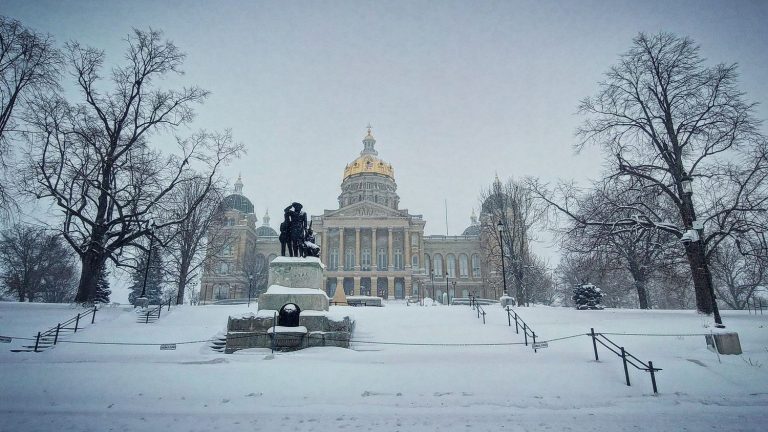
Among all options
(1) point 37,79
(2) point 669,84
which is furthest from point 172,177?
(2) point 669,84

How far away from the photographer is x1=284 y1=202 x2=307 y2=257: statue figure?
566 inches

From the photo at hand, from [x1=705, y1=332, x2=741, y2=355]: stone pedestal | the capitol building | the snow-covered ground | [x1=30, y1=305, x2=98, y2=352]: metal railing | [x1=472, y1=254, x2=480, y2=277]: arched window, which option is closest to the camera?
the snow-covered ground

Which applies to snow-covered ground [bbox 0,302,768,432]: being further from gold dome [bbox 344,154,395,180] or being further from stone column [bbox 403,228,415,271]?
gold dome [bbox 344,154,395,180]

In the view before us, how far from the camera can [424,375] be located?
25.6 feet

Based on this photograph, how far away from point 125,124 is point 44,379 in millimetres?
14695

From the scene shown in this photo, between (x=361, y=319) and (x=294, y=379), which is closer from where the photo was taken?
(x=294, y=379)

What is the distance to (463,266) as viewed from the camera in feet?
200

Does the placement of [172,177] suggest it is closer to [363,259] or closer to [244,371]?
[244,371]

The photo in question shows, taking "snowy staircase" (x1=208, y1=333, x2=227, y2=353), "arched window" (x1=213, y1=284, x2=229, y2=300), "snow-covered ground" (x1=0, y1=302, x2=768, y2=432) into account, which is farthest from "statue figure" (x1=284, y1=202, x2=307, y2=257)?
"arched window" (x1=213, y1=284, x2=229, y2=300)

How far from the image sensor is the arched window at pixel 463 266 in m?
60.5

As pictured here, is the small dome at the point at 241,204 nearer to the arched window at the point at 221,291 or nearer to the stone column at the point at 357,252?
the arched window at the point at 221,291

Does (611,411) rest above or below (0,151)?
below

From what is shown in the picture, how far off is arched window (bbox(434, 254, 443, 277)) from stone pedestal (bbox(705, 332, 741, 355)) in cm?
5143

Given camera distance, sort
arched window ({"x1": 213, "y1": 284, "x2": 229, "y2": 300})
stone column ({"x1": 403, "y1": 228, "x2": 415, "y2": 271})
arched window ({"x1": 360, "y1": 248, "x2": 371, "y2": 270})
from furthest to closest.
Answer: arched window ({"x1": 360, "y1": 248, "x2": 371, "y2": 270}) < arched window ({"x1": 213, "y1": 284, "x2": 229, "y2": 300}) < stone column ({"x1": 403, "y1": 228, "x2": 415, "y2": 271})
